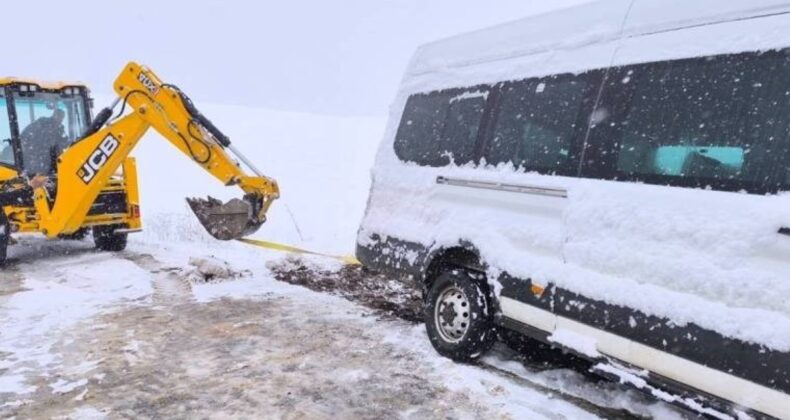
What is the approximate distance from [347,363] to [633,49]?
3.03 meters

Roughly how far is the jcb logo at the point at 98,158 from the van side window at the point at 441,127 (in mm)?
4484

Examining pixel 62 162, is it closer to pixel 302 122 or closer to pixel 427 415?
pixel 427 415

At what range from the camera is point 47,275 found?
814cm

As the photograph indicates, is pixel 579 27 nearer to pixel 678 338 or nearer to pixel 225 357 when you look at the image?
pixel 678 338

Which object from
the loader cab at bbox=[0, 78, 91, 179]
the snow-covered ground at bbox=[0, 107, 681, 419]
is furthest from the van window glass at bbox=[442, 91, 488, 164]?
the loader cab at bbox=[0, 78, 91, 179]

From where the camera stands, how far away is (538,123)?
4.33 m

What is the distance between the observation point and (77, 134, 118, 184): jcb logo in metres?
8.20

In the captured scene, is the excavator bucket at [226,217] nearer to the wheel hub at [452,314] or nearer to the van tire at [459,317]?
the van tire at [459,317]

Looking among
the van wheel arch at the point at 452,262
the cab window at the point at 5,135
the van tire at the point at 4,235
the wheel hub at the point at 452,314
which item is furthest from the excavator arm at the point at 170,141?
the wheel hub at the point at 452,314

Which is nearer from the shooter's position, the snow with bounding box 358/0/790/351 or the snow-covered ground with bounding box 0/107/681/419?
the snow with bounding box 358/0/790/351

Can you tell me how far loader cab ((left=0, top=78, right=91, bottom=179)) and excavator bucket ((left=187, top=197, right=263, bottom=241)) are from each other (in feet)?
11.5

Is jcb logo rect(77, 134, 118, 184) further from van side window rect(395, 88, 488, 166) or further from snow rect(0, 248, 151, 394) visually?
van side window rect(395, 88, 488, 166)

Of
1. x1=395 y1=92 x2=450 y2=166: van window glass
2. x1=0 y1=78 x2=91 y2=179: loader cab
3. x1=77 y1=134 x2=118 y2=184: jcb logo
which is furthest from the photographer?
x1=0 y1=78 x2=91 y2=179: loader cab

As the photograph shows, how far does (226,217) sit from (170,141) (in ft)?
4.48
